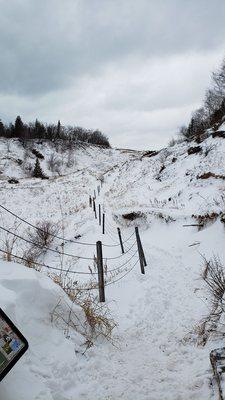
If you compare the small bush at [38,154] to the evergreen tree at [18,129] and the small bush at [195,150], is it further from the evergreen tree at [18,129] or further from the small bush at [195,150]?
the small bush at [195,150]

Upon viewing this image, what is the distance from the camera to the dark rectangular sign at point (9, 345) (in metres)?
3.09

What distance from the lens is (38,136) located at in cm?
8662

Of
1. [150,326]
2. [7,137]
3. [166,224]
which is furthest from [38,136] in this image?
[150,326]

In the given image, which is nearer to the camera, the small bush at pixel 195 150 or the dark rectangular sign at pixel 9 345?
the dark rectangular sign at pixel 9 345

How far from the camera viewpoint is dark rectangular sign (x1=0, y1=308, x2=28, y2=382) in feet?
10.2

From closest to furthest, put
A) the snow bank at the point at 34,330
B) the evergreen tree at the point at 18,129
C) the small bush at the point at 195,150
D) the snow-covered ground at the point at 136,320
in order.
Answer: the snow bank at the point at 34,330
the snow-covered ground at the point at 136,320
the small bush at the point at 195,150
the evergreen tree at the point at 18,129

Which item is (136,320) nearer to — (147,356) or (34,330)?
(147,356)

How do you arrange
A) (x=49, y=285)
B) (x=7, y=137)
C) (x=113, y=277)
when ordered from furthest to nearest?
(x=7, y=137) < (x=113, y=277) < (x=49, y=285)

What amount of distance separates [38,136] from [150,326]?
84.4m

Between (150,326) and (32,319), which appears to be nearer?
(32,319)

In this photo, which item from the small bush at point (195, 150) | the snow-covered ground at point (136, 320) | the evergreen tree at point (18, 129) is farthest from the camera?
the evergreen tree at point (18, 129)

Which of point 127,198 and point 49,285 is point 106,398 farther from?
point 127,198

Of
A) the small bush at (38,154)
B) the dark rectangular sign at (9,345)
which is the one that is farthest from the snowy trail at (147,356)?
the small bush at (38,154)

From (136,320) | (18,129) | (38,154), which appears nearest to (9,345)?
Answer: (136,320)
